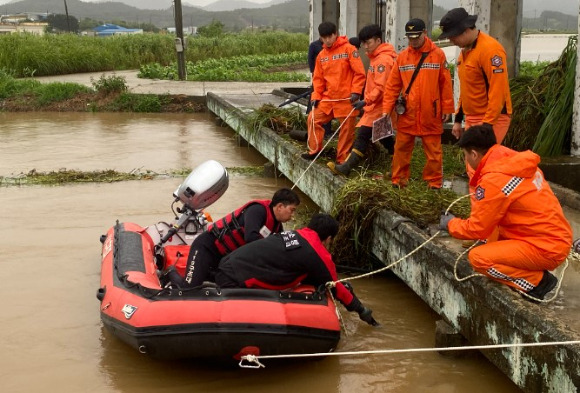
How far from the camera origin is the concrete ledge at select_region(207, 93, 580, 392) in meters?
4.37

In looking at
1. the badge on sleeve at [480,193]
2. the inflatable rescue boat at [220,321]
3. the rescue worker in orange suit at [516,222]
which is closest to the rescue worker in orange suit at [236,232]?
the inflatable rescue boat at [220,321]

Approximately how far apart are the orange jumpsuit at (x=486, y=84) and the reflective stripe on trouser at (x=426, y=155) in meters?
0.58

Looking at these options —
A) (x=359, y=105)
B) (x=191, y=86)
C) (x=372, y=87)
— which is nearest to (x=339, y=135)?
(x=359, y=105)

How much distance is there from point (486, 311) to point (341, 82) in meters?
4.40

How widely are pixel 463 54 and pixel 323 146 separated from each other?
10.2 ft

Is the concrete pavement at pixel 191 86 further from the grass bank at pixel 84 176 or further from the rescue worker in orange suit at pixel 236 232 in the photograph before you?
the rescue worker in orange suit at pixel 236 232

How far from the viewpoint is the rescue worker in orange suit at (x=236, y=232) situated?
6.05m

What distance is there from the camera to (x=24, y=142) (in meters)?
15.7

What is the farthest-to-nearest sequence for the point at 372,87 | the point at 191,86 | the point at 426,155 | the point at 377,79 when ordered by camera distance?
1. the point at 191,86
2. the point at 372,87
3. the point at 377,79
4. the point at 426,155

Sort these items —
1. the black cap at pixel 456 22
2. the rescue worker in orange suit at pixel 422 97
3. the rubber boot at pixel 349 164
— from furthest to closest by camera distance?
1. the rubber boot at pixel 349 164
2. the rescue worker in orange suit at pixel 422 97
3. the black cap at pixel 456 22

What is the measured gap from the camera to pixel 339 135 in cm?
888

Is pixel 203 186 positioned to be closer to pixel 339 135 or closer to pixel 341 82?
pixel 339 135

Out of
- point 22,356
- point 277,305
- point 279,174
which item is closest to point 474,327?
point 277,305

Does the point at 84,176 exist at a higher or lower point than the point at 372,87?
lower
